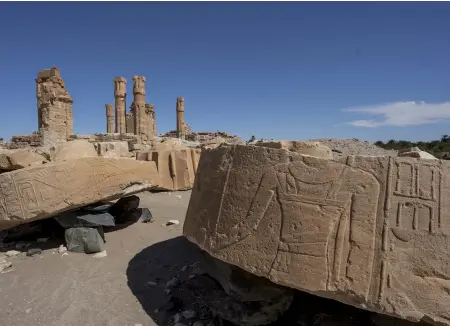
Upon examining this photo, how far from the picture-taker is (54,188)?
12.6ft

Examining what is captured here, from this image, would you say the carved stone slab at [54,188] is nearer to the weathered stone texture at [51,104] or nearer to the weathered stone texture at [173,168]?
the weathered stone texture at [173,168]

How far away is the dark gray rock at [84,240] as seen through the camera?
390 centimetres

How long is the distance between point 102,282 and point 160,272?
A: 59cm

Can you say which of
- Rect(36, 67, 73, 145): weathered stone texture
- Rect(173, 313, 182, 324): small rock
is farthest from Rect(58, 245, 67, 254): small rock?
Rect(36, 67, 73, 145): weathered stone texture

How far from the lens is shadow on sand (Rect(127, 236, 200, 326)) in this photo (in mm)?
2863

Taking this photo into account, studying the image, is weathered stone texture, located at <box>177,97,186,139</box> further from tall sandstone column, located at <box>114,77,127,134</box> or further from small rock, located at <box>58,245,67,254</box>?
small rock, located at <box>58,245,67,254</box>

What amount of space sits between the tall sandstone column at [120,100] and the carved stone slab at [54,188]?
17.3 metres

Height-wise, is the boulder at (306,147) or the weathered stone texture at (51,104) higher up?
the weathered stone texture at (51,104)

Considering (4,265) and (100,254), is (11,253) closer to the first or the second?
(4,265)

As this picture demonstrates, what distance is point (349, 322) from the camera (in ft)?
7.61

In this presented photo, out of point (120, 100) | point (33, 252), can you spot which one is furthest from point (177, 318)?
point (120, 100)

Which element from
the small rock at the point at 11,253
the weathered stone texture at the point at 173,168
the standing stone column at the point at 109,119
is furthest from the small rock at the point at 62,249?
the standing stone column at the point at 109,119

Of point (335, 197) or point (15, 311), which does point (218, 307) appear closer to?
point (335, 197)

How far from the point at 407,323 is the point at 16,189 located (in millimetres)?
4070
